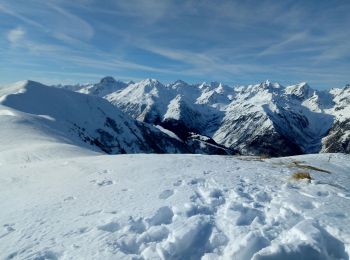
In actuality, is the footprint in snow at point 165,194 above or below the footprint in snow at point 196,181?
below

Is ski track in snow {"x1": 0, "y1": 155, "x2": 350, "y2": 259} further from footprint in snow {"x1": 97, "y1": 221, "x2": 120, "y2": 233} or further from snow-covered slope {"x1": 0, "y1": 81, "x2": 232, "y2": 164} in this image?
snow-covered slope {"x1": 0, "y1": 81, "x2": 232, "y2": 164}

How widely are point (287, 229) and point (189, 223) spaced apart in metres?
2.33

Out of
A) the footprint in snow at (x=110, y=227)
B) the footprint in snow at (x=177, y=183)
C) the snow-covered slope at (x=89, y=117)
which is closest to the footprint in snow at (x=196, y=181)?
the footprint in snow at (x=177, y=183)

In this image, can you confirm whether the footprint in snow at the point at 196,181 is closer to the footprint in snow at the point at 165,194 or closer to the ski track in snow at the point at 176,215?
the ski track in snow at the point at 176,215

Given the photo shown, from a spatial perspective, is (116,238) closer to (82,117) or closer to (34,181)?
(34,181)

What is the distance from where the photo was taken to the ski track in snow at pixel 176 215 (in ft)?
27.6

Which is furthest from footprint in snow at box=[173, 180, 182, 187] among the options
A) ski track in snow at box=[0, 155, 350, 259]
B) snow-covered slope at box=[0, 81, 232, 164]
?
snow-covered slope at box=[0, 81, 232, 164]

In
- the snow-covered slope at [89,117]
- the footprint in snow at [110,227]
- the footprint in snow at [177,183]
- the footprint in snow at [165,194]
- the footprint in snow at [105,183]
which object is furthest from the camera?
the snow-covered slope at [89,117]

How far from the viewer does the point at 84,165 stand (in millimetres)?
16703

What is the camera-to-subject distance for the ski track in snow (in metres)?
8.40

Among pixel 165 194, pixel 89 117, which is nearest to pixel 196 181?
pixel 165 194

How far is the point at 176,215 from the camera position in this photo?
10.0m

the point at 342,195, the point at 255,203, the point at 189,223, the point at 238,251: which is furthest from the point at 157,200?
the point at 342,195

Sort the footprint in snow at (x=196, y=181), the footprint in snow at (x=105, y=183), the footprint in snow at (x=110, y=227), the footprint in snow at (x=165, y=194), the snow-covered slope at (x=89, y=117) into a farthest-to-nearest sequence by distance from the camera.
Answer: the snow-covered slope at (x=89, y=117) → the footprint in snow at (x=105, y=183) → the footprint in snow at (x=196, y=181) → the footprint in snow at (x=165, y=194) → the footprint in snow at (x=110, y=227)
